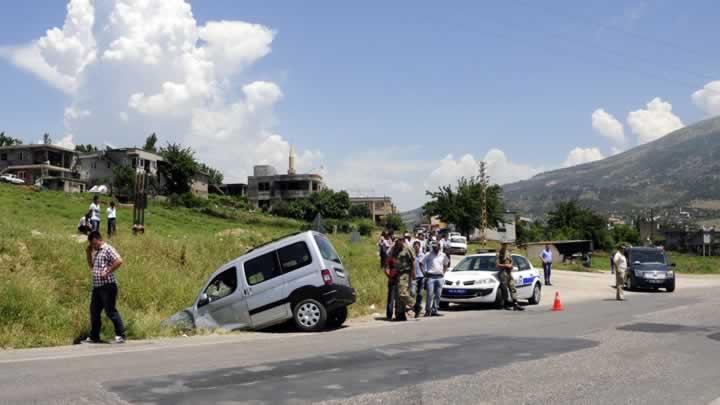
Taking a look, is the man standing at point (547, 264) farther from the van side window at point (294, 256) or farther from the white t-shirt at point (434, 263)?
the van side window at point (294, 256)

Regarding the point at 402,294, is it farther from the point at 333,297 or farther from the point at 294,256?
the point at 294,256

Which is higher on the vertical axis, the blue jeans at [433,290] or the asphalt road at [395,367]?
the blue jeans at [433,290]

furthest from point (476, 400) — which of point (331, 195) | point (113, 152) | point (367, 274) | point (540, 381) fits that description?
point (331, 195)

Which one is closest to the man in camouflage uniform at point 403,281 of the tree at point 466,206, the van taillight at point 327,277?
the van taillight at point 327,277

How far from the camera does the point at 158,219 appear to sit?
141 ft

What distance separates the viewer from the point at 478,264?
18531mm

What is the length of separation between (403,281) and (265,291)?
11.0 ft

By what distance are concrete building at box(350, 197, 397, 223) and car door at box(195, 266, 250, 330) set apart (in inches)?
4831

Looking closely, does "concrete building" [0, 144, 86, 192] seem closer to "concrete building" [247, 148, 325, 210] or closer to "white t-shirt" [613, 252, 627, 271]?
"concrete building" [247, 148, 325, 210]

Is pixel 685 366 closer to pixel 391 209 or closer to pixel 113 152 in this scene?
pixel 113 152

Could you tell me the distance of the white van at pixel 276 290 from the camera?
1243 centimetres

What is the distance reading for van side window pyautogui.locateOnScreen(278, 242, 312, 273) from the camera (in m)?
12.6

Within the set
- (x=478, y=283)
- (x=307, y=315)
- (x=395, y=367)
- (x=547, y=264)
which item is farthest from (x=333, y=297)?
(x=547, y=264)

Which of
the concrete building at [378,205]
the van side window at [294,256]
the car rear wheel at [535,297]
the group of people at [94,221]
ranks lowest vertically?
the car rear wheel at [535,297]
